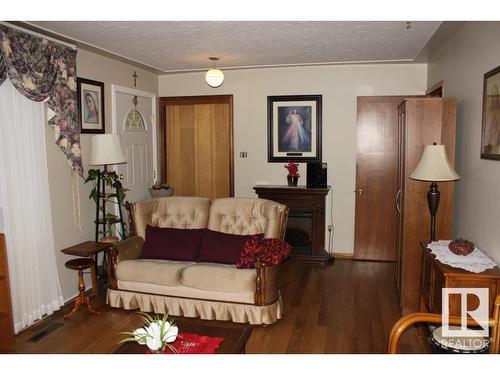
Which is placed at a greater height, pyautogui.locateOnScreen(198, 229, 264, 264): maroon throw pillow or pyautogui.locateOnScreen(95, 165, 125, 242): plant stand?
pyautogui.locateOnScreen(95, 165, 125, 242): plant stand

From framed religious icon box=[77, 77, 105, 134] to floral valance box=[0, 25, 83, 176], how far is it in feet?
0.69

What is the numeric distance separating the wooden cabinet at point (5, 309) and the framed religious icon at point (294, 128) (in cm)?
364

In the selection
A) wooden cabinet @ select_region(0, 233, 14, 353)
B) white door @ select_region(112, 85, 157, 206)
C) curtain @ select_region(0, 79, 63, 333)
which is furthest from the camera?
white door @ select_region(112, 85, 157, 206)

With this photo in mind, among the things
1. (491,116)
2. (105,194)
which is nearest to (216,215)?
(105,194)

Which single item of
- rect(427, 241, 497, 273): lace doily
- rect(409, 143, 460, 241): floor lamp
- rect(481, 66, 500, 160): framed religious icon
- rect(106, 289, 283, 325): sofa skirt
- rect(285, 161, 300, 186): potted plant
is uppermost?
rect(481, 66, 500, 160): framed religious icon

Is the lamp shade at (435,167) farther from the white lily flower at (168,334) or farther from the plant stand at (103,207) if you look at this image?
the plant stand at (103,207)

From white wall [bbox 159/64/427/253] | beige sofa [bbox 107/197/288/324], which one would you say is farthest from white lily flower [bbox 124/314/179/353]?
white wall [bbox 159/64/427/253]

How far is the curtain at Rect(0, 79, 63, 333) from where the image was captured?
11.9 feet

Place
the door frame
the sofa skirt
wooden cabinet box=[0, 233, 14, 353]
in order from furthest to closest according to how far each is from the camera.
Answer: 1. the door frame
2. the sofa skirt
3. wooden cabinet box=[0, 233, 14, 353]

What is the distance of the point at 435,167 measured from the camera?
3.35m

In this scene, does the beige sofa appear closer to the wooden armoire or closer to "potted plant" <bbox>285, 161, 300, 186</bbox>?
the wooden armoire

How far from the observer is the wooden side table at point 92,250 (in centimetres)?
404

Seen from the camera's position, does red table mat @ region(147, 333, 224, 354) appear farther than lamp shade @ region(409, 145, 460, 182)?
No

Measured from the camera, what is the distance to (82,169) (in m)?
4.45
